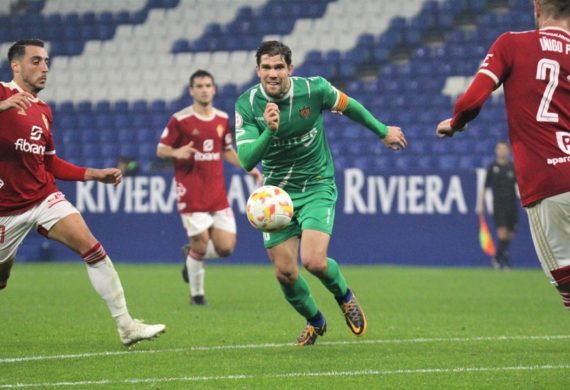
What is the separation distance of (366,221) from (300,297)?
11669 millimetres

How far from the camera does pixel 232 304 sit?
44.8ft

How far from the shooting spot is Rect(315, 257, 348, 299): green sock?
9.09 m

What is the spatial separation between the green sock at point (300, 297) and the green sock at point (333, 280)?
0.55 feet

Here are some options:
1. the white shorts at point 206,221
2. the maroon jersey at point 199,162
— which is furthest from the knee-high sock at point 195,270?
the maroon jersey at point 199,162

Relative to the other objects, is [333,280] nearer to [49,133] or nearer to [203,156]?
[49,133]

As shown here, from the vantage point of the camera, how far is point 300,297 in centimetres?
920

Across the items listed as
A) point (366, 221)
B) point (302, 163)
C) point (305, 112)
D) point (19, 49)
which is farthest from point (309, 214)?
point (366, 221)

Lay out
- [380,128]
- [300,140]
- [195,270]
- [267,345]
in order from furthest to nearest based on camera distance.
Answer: [195,270]
[267,345]
[300,140]
[380,128]

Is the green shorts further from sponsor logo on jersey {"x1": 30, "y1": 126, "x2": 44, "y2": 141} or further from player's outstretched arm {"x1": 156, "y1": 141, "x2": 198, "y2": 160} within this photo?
player's outstretched arm {"x1": 156, "y1": 141, "x2": 198, "y2": 160}

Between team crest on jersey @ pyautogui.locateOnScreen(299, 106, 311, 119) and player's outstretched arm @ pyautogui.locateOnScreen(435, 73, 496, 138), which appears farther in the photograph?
team crest on jersey @ pyautogui.locateOnScreen(299, 106, 311, 119)

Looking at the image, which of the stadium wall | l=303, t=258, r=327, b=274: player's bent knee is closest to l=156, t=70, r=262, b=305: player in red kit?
l=303, t=258, r=327, b=274: player's bent knee

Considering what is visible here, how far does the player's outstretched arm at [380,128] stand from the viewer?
891 centimetres

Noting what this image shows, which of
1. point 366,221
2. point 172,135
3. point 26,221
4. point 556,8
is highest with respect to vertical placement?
point 556,8

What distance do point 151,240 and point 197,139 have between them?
8.46 m
